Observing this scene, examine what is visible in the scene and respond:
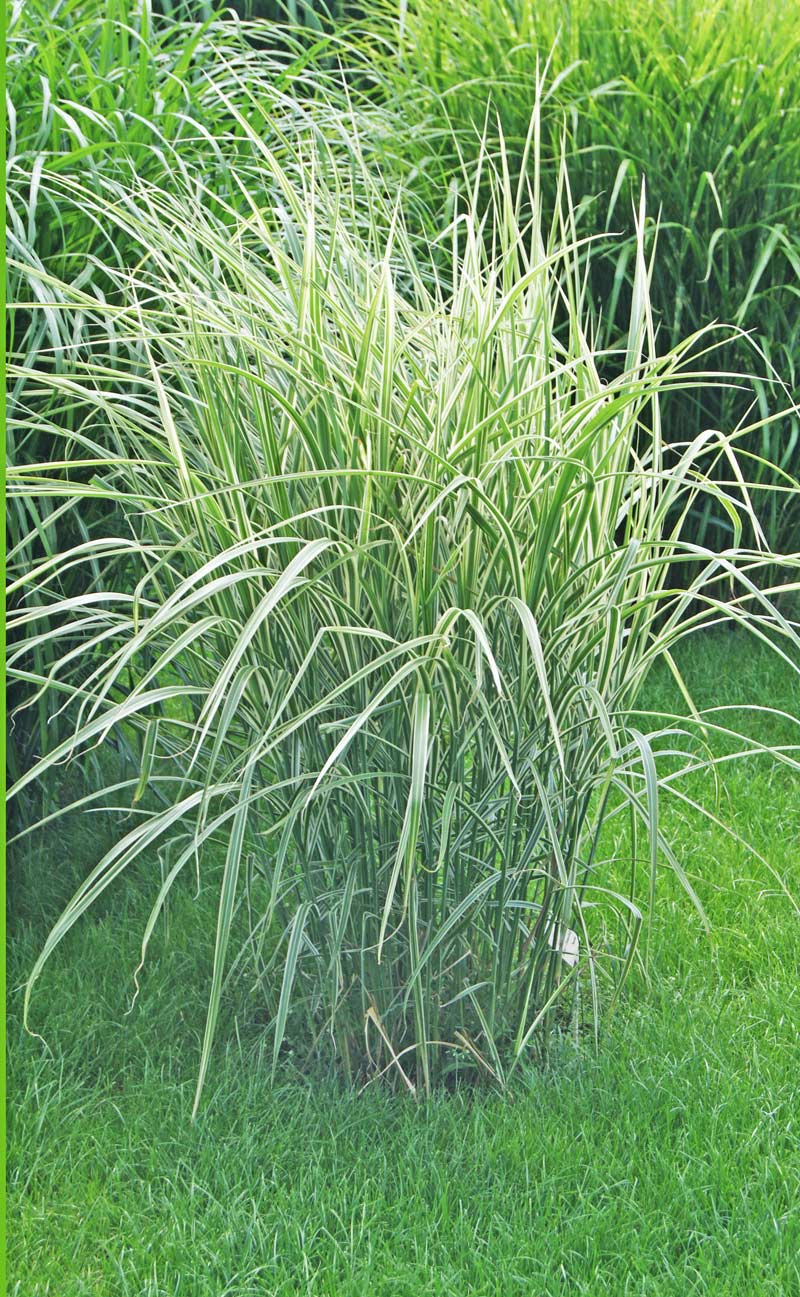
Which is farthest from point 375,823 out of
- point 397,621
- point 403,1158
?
point 403,1158

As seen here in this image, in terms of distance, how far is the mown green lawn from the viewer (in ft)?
4.76

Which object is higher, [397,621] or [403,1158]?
[397,621]

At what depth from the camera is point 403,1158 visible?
157 centimetres

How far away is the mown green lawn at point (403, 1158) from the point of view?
1452mm

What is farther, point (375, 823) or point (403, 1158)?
point (375, 823)

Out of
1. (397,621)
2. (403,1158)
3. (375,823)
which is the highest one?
(397,621)

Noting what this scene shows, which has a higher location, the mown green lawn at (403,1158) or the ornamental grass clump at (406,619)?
the ornamental grass clump at (406,619)

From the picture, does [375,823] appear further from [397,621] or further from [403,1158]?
[403,1158]

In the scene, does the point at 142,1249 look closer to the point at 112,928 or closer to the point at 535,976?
the point at 535,976

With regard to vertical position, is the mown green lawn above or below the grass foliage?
below

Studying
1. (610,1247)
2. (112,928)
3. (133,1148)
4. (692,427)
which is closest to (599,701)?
(610,1247)

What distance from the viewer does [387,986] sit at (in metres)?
1.69

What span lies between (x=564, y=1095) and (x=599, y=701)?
0.53m

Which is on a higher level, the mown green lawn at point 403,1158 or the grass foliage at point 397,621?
the grass foliage at point 397,621
